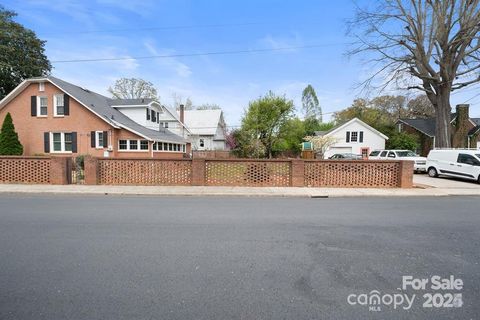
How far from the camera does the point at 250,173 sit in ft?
41.9

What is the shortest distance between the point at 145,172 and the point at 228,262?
32.4 feet

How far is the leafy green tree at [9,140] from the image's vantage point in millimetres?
20250

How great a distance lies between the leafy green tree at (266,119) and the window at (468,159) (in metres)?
14.9

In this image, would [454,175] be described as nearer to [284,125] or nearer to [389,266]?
A: [284,125]

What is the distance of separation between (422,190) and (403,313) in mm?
11269

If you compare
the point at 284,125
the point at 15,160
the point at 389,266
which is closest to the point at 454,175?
the point at 284,125

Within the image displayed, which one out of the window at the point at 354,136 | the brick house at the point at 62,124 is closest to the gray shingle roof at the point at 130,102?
the brick house at the point at 62,124

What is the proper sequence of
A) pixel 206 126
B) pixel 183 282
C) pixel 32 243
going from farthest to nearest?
pixel 206 126 < pixel 32 243 < pixel 183 282

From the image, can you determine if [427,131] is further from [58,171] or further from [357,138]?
[58,171]

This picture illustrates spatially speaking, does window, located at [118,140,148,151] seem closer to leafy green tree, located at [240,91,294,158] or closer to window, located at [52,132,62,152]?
window, located at [52,132,62,152]

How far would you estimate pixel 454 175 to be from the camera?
1656cm

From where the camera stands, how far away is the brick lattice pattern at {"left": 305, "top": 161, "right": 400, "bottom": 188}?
12.6 m

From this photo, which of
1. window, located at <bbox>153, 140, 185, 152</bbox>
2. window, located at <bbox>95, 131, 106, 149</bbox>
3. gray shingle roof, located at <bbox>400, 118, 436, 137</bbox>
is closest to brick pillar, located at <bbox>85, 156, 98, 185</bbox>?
window, located at <bbox>95, 131, 106, 149</bbox>

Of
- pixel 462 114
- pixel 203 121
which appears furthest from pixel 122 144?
pixel 462 114
